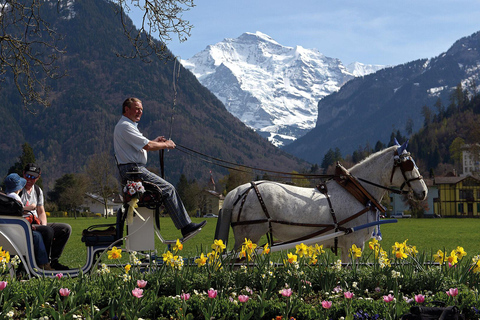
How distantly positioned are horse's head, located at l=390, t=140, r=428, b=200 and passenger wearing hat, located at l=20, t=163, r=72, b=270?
5656mm

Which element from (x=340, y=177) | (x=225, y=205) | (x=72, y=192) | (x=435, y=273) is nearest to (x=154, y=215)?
(x=225, y=205)

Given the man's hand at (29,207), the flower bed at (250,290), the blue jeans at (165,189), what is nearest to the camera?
the flower bed at (250,290)

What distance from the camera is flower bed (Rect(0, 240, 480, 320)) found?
18.8 ft

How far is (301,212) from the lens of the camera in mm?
9406

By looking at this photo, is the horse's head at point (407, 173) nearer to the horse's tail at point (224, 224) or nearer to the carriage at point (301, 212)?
the carriage at point (301, 212)

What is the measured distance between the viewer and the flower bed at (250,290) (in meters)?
5.74

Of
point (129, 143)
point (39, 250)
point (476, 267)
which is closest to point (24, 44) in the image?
point (129, 143)

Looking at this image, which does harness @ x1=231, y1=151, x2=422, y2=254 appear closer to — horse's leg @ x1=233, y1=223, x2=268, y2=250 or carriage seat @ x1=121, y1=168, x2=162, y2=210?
horse's leg @ x1=233, y1=223, x2=268, y2=250

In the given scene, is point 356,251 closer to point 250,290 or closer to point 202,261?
point 250,290

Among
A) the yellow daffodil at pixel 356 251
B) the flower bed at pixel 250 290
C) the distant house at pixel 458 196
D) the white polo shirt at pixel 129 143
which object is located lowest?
the distant house at pixel 458 196

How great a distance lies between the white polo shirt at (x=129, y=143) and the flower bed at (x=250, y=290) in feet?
5.56

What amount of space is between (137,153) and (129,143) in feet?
0.62

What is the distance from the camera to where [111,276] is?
6.73 m

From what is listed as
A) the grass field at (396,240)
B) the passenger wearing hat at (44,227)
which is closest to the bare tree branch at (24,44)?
the passenger wearing hat at (44,227)
